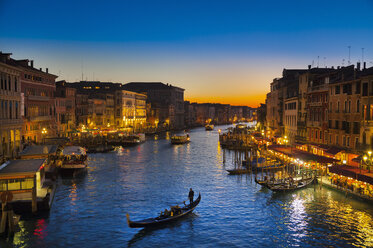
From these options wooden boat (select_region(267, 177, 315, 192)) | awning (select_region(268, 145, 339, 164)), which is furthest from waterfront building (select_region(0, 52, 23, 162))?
awning (select_region(268, 145, 339, 164))

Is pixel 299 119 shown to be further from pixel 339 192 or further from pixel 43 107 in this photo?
pixel 43 107

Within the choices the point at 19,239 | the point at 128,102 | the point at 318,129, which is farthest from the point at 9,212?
the point at 128,102

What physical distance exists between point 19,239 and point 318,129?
29.0 meters

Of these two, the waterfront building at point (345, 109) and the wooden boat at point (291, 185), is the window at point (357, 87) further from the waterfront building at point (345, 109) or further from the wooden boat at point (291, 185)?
the wooden boat at point (291, 185)

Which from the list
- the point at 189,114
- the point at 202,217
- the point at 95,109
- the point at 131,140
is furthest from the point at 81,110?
the point at 189,114

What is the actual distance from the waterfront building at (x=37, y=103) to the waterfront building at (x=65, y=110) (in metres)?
2.78

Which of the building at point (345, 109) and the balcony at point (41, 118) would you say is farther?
the balcony at point (41, 118)

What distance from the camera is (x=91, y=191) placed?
26.8 meters

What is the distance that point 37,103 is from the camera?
147 feet

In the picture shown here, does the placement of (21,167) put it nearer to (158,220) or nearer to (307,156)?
(158,220)

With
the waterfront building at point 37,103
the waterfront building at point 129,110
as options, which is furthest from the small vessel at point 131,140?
the waterfront building at point 129,110

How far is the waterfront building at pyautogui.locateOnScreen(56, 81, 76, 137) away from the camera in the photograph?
54031 mm

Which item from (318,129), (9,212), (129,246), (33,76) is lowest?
(129,246)

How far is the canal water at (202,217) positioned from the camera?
17.4 m
